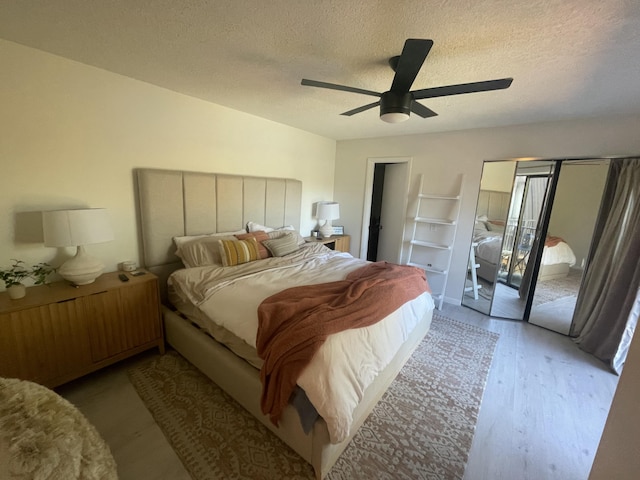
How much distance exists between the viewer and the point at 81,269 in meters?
1.79

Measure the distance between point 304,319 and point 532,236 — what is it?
3033 mm

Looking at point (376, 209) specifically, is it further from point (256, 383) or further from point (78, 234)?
point (78, 234)

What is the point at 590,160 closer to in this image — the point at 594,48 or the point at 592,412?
the point at 594,48

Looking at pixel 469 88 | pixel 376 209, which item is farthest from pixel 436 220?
pixel 469 88

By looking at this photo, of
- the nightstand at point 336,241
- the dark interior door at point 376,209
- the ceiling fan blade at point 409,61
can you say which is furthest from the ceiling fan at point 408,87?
the dark interior door at point 376,209

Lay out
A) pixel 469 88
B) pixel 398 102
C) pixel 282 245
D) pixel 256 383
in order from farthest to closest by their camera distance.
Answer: pixel 282 245 < pixel 398 102 < pixel 256 383 < pixel 469 88

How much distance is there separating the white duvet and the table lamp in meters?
0.58

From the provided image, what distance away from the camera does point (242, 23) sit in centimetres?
137

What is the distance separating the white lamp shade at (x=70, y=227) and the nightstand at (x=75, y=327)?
35cm

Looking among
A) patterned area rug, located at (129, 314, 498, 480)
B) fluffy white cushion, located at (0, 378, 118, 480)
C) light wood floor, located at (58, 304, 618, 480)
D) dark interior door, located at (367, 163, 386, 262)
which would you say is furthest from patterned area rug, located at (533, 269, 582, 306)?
fluffy white cushion, located at (0, 378, 118, 480)

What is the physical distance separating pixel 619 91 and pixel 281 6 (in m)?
2.52

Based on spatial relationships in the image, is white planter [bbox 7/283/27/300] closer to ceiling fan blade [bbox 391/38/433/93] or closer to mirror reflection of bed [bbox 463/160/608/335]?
ceiling fan blade [bbox 391/38/433/93]

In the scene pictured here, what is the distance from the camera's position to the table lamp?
1647 mm

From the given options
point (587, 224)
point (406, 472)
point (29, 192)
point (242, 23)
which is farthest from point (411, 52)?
point (587, 224)
